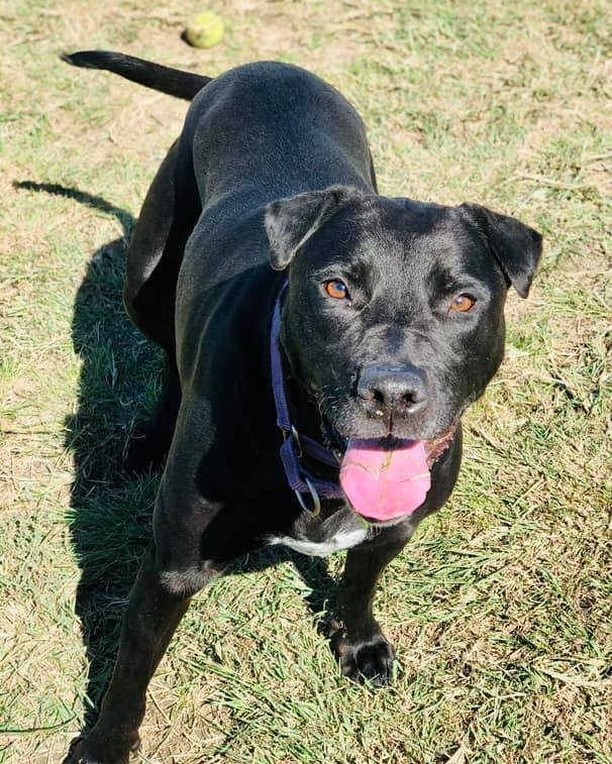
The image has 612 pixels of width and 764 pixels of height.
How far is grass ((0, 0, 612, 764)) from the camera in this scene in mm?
3908

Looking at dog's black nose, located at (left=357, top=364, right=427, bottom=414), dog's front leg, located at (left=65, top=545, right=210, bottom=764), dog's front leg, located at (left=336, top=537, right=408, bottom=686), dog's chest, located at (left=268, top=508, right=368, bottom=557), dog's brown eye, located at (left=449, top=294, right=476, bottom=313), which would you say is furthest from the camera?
dog's front leg, located at (left=336, top=537, right=408, bottom=686)

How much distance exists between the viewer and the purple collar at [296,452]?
296 centimetres

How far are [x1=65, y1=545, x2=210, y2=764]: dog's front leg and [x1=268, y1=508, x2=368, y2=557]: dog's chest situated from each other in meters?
0.40

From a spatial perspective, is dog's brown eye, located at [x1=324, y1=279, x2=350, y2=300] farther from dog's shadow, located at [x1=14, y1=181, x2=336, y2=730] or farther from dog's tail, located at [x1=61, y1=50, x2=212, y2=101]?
dog's tail, located at [x1=61, y1=50, x2=212, y2=101]

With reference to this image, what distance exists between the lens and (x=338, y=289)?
292 centimetres

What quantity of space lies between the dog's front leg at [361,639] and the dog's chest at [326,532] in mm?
570

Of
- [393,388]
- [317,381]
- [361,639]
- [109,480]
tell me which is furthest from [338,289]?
[109,480]

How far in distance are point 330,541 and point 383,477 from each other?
1.47 ft

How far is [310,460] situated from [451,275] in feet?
2.36

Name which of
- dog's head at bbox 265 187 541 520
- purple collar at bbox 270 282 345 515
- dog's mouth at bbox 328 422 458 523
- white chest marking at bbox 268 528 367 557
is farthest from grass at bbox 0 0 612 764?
dog's head at bbox 265 187 541 520

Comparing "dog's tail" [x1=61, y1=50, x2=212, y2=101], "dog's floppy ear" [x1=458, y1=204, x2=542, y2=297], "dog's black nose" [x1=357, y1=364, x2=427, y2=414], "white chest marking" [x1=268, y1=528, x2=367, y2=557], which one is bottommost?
"white chest marking" [x1=268, y1=528, x2=367, y2=557]

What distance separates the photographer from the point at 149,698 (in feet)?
12.9

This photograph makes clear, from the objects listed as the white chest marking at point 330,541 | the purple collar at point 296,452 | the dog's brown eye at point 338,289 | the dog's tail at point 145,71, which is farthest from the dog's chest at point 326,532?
the dog's tail at point 145,71

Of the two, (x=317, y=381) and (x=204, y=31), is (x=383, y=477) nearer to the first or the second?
(x=317, y=381)
